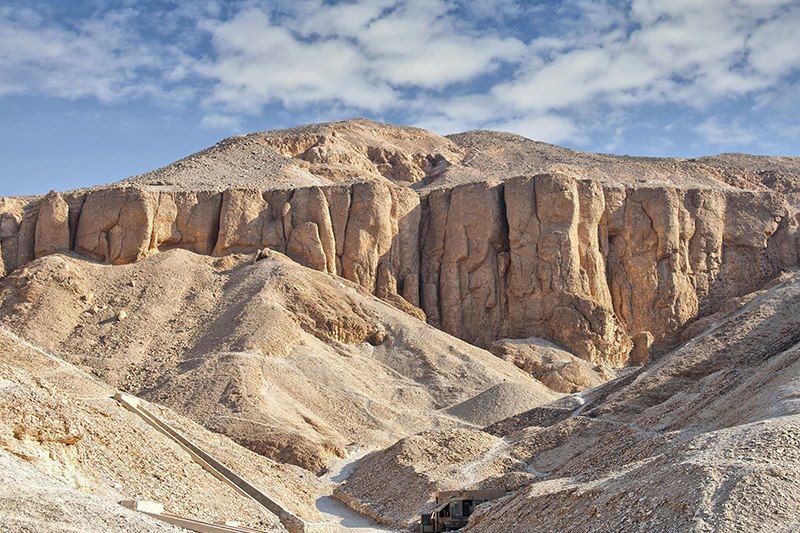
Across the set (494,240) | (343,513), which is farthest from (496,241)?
(343,513)

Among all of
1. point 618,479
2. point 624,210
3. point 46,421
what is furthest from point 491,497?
point 624,210

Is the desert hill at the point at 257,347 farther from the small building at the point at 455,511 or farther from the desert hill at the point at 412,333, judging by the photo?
the small building at the point at 455,511

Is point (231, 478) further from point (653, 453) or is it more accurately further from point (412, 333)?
point (412, 333)

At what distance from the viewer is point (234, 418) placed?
159ft

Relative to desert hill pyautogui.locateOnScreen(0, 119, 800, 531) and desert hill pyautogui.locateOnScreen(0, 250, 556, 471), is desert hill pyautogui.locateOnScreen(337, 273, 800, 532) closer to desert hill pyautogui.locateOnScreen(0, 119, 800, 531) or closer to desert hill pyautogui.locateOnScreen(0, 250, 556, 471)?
desert hill pyautogui.locateOnScreen(0, 119, 800, 531)

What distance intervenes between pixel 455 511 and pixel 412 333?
1206 inches

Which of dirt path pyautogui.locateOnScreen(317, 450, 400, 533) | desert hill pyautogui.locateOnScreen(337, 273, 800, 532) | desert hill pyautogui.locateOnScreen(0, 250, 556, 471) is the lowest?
dirt path pyautogui.locateOnScreen(317, 450, 400, 533)

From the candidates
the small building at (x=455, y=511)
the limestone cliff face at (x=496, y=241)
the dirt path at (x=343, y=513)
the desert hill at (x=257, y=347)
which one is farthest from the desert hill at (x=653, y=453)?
the limestone cliff face at (x=496, y=241)

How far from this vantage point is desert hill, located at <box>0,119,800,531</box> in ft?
81.0

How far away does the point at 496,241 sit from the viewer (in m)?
72.9

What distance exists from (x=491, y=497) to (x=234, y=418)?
17.3 meters

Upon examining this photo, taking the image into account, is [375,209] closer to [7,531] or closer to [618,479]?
[618,479]

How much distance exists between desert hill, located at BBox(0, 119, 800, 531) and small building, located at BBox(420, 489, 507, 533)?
56.7 inches

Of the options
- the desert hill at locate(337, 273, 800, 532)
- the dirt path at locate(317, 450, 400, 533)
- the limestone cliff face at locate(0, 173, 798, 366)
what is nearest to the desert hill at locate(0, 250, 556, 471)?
the dirt path at locate(317, 450, 400, 533)
